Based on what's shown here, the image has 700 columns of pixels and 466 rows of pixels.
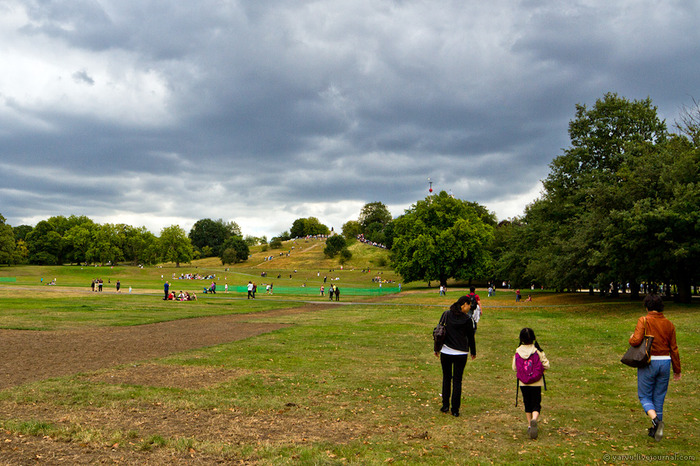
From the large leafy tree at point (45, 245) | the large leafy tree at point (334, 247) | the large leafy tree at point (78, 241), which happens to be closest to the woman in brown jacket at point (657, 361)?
the large leafy tree at point (334, 247)

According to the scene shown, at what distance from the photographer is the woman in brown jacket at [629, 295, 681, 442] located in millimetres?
7082

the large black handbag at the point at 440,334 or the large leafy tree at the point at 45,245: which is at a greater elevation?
the large leafy tree at the point at 45,245

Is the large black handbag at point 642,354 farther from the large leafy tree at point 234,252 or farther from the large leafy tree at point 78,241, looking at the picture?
the large leafy tree at point 234,252

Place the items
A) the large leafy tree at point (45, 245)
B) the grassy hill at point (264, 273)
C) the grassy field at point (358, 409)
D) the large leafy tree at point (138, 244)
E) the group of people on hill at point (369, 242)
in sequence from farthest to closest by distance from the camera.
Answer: the group of people on hill at point (369, 242)
the large leafy tree at point (138, 244)
the large leafy tree at point (45, 245)
the grassy hill at point (264, 273)
the grassy field at point (358, 409)

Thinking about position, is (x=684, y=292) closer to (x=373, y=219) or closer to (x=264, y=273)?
(x=264, y=273)

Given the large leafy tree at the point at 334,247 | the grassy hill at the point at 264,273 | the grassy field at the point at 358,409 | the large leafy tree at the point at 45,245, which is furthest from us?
the large leafy tree at the point at 334,247

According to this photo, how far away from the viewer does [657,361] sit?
Answer: 7109 mm

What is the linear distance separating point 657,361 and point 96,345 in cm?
1639

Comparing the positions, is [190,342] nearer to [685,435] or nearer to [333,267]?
[685,435]

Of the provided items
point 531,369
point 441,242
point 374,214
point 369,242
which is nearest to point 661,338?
point 531,369

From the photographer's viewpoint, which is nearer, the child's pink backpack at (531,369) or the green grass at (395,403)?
the green grass at (395,403)

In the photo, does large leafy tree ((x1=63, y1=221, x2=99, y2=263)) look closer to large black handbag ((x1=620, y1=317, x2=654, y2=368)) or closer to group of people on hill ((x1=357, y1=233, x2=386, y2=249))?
group of people on hill ((x1=357, y1=233, x2=386, y2=249))

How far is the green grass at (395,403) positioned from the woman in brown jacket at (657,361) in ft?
1.61

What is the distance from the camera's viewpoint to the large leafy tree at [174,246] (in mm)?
125387
